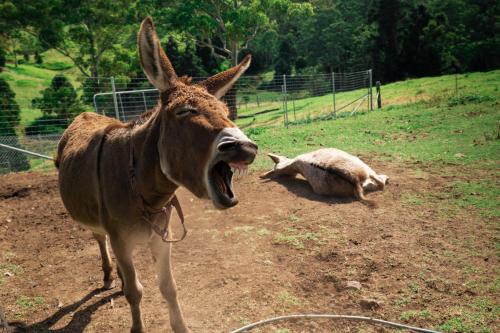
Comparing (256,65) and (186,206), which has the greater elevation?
(256,65)

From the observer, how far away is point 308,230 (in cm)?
522

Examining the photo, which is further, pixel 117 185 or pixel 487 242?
pixel 487 242

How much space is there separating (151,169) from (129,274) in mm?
963

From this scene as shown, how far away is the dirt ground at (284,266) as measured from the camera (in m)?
3.54

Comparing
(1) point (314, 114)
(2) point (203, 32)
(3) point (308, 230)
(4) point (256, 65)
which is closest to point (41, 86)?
(2) point (203, 32)

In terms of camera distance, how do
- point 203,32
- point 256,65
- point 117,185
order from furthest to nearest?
1. point 256,65
2. point 203,32
3. point 117,185

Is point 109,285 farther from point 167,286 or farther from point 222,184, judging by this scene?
point 222,184

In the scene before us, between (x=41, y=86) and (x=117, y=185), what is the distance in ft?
119

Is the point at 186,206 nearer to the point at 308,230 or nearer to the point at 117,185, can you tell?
the point at 308,230

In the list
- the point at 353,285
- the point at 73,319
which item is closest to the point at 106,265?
the point at 73,319

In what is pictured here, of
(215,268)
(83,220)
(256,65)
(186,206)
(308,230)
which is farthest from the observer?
(256,65)

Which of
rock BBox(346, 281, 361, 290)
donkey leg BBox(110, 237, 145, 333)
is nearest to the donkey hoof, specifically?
donkey leg BBox(110, 237, 145, 333)

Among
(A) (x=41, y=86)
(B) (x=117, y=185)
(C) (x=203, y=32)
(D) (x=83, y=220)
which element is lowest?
(D) (x=83, y=220)

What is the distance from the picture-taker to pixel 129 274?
9.83ft
